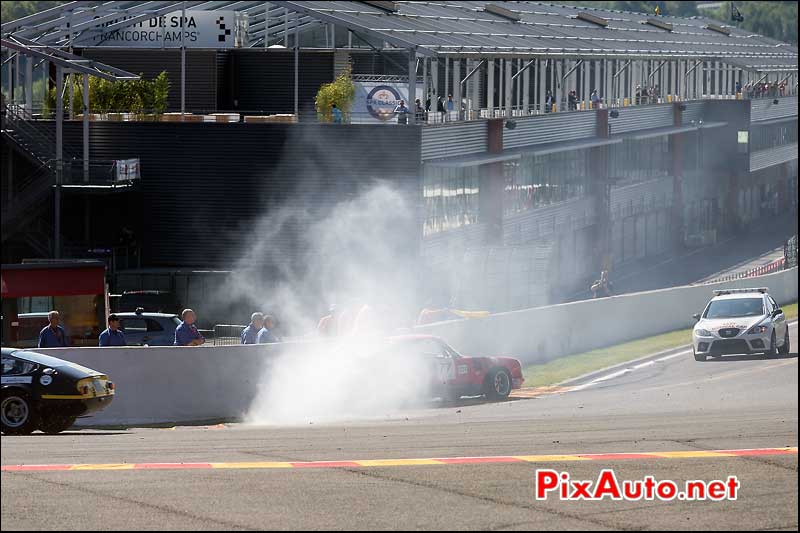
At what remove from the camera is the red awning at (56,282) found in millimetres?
29188

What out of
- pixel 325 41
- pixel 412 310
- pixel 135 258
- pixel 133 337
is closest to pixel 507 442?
pixel 133 337

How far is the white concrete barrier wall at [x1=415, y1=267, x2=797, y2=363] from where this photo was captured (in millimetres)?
30406

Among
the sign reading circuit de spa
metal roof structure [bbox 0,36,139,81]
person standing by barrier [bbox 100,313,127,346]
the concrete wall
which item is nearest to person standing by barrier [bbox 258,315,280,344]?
the concrete wall

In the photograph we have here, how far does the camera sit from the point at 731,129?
78.2 meters

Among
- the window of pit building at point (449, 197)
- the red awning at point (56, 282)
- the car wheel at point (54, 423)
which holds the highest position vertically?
the window of pit building at point (449, 197)

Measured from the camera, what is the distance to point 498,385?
85.2ft

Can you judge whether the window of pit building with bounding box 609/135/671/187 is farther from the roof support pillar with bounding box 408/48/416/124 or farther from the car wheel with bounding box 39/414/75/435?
the car wheel with bounding box 39/414/75/435

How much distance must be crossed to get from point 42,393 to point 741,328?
684 inches

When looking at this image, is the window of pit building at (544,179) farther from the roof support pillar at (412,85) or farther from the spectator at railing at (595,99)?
the roof support pillar at (412,85)

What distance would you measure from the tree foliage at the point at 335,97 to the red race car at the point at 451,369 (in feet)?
57.3

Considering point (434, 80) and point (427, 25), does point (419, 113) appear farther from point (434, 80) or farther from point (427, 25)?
point (427, 25)

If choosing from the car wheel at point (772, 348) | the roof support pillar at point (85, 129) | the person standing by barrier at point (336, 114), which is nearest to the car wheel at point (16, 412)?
the car wheel at point (772, 348)

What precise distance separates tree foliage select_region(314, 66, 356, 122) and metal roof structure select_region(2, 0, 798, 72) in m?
2.25

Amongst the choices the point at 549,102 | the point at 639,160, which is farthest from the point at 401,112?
the point at 639,160
